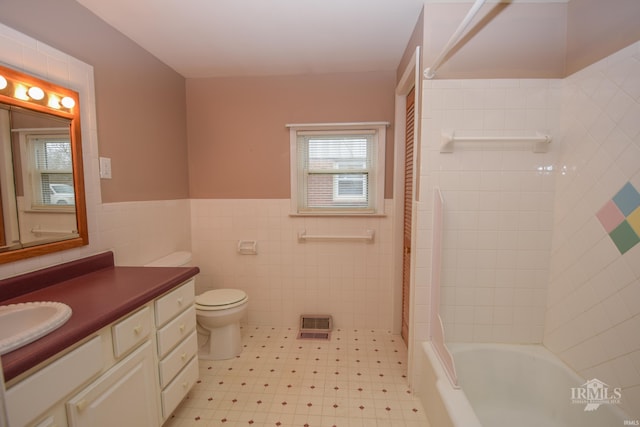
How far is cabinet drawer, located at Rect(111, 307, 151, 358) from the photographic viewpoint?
1.15 meters

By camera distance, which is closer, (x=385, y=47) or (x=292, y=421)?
(x=292, y=421)

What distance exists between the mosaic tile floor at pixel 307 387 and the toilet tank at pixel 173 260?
79 cm

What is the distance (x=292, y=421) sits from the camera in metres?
1.63

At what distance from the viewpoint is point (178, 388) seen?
1569 millimetres

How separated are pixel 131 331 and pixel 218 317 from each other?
93 centimetres

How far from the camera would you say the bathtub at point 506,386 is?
4.78ft

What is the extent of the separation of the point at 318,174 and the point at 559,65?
1789mm

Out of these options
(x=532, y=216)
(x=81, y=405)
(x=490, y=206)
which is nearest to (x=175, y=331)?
(x=81, y=405)

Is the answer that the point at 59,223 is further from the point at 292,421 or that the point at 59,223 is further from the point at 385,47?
the point at 385,47

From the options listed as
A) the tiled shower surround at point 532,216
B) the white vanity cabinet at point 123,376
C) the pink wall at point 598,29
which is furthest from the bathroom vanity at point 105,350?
the pink wall at point 598,29

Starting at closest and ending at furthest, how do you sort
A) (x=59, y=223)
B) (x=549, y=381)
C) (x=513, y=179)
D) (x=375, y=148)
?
(x=59, y=223)
(x=549, y=381)
(x=513, y=179)
(x=375, y=148)

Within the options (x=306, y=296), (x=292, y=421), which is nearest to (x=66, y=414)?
(x=292, y=421)

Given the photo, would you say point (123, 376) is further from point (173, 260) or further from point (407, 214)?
point (407, 214)

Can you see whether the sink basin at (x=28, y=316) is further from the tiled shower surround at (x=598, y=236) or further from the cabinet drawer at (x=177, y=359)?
the tiled shower surround at (x=598, y=236)
